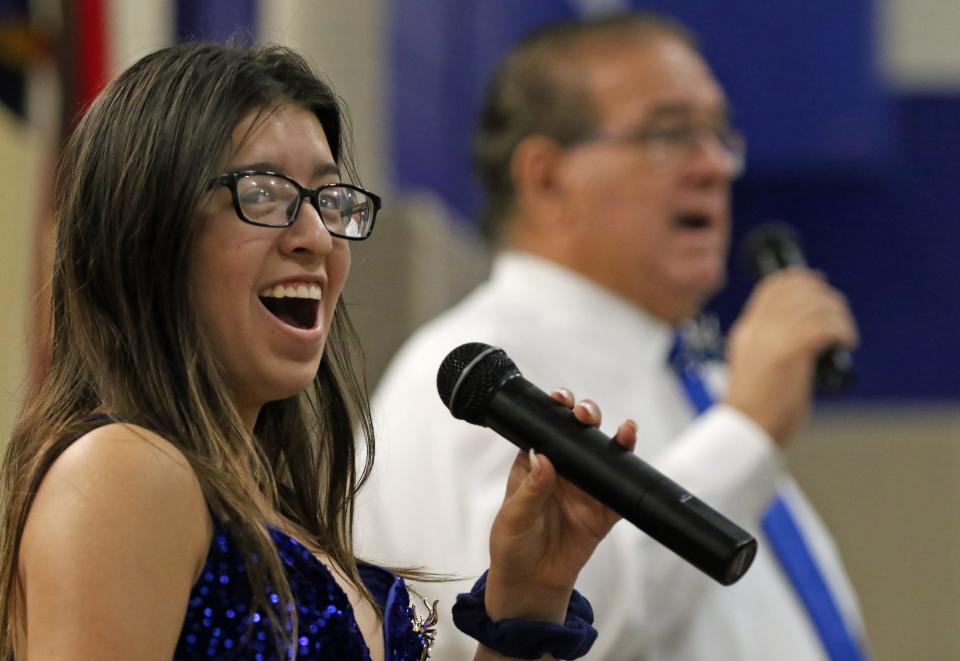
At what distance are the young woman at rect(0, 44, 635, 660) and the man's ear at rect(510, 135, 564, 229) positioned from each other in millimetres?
1094

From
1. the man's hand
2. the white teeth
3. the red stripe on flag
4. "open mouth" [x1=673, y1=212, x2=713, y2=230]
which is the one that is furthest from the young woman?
the red stripe on flag

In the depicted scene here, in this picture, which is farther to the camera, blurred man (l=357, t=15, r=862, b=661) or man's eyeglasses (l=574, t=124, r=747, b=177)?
man's eyeglasses (l=574, t=124, r=747, b=177)

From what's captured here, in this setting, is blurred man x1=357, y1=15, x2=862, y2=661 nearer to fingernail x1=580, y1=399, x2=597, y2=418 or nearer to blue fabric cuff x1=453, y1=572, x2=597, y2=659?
blue fabric cuff x1=453, y1=572, x2=597, y2=659

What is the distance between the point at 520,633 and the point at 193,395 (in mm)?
305

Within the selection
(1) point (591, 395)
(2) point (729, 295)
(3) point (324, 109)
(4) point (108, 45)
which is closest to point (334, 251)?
(3) point (324, 109)

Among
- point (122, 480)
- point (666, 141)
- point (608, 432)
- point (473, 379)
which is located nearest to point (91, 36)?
point (666, 141)

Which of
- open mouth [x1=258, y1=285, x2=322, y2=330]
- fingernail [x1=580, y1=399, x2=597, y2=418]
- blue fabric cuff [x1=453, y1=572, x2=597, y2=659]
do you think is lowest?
blue fabric cuff [x1=453, y1=572, x2=597, y2=659]

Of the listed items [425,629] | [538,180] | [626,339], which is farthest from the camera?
[538,180]

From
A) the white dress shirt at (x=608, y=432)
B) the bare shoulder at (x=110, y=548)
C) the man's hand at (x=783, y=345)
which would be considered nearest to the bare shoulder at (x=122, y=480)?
the bare shoulder at (x=110, y=548)

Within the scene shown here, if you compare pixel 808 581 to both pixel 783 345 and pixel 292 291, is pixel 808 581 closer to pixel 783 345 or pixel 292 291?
pixel 783 345

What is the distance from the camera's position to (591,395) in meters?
1.95

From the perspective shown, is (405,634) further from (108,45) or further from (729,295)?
(729,295)

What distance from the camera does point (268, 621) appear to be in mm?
891

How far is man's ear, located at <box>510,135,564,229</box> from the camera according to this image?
215cm
